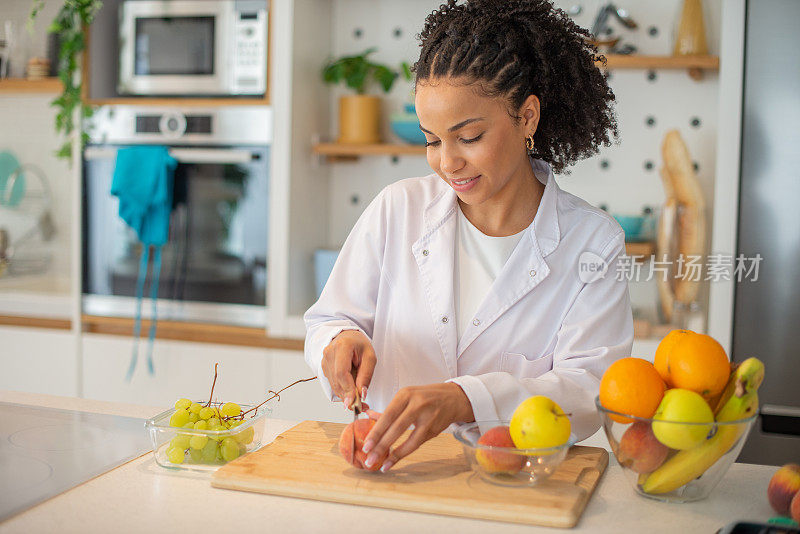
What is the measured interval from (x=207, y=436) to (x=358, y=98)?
1.94 metres

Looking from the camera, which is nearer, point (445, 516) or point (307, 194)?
point (445, 516)

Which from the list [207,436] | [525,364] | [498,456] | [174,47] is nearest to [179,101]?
[174,47]

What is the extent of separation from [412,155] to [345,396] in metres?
1.83

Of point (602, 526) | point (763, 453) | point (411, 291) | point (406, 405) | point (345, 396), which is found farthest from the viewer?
point (763, 453)

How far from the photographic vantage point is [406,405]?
3.57 feet

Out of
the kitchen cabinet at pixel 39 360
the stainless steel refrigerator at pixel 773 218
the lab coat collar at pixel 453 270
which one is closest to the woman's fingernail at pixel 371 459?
the lab coat collar at pixel 453 270

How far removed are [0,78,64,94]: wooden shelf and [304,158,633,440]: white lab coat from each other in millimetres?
1851

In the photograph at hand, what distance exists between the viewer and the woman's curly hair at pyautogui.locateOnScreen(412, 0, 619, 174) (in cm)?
139

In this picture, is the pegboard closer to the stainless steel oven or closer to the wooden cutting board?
the stainless steel oven

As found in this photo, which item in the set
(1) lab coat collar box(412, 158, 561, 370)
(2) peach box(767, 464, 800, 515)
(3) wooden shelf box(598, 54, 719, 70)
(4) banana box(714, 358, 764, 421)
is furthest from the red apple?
(3) wooden shelf box(598, 54, 719, 70)

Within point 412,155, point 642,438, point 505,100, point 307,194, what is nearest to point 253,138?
point 307,194

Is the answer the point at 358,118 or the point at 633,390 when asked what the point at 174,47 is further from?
the point at 633,390

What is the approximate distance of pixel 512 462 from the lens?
3.44 ft

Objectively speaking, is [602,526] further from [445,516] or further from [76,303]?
[76,303]
